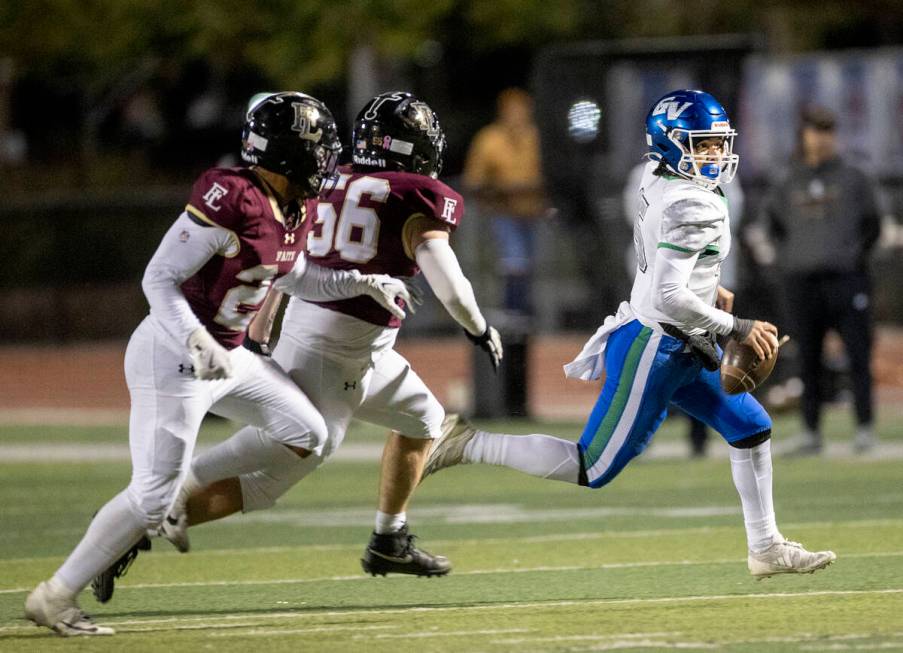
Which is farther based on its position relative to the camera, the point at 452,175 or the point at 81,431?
the point at 452,175

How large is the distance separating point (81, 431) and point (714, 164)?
898 centimetres

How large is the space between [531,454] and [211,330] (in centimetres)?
140

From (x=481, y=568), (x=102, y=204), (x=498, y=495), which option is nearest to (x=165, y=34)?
(x=102, y=204)

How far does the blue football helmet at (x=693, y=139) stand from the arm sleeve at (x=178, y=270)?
1.68 m

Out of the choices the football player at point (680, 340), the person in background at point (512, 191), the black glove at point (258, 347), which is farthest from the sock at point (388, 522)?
the person in background at point (512, 191)

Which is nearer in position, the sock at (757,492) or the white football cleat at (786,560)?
the white football cleat at (786,560)

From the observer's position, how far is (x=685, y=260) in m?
6.69

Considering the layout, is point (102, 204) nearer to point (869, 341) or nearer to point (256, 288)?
point (869, 341)

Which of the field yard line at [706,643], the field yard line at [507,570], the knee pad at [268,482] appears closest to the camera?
the field yard line at [706,643]

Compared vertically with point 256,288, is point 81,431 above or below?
below

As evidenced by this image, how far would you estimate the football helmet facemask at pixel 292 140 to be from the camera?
6422mm

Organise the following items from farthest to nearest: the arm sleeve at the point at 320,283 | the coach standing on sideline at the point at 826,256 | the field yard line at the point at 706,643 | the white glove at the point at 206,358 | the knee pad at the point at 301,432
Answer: the coach standing on sideline at the point at 826,256
the arm sleeve at the point at 320,283
the knee pad at the point at 301,432
the white glove at the point at 206,358
the field yard line at the point at 706,643

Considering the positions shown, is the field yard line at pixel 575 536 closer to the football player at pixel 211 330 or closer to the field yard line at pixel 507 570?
the field yard line at pixel 507 570

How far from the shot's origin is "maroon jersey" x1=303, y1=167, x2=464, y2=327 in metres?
7.01
